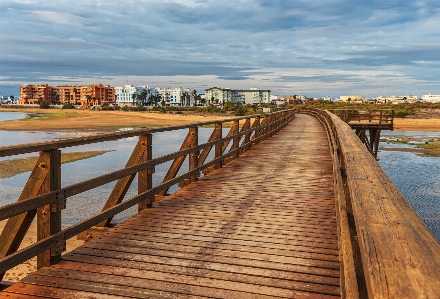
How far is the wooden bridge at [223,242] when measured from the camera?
158cm

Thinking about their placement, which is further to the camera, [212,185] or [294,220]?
[212,185]

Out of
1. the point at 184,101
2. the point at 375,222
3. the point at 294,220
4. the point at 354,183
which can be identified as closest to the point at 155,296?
the point at 354,183

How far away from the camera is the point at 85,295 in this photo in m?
3.13

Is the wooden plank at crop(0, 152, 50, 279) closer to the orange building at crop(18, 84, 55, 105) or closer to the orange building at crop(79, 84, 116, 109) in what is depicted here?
the orange building at crop(79, 84, 116, 109)

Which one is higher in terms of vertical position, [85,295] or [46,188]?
[46,188]

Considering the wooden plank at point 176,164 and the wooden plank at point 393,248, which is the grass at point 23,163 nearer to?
the wooden plank at point 176,164

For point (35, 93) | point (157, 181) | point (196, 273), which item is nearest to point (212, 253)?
point (196, 273)

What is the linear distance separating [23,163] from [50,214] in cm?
1949

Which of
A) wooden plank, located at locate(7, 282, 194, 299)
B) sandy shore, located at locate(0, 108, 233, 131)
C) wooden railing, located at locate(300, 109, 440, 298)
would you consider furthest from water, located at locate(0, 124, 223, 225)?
sandy shore, located at locate(0, 108, 233, 131)

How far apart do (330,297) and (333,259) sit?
2.64 ft

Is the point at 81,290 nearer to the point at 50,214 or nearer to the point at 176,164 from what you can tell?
the point at 50,214

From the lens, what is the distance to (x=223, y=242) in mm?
4445

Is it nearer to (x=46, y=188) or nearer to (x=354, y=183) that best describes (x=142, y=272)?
(x=46, y=188)

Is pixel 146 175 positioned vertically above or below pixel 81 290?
above
